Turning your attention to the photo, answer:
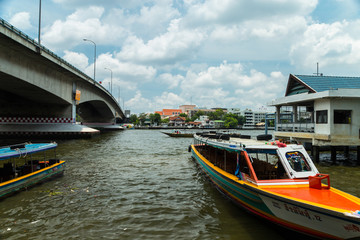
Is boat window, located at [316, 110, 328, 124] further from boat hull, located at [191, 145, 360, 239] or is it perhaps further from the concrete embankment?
the concrete embankment

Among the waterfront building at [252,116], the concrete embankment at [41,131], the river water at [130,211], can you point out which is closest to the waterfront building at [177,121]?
the waterfront building at [252,116]

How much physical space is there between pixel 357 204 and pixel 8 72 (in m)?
25.9

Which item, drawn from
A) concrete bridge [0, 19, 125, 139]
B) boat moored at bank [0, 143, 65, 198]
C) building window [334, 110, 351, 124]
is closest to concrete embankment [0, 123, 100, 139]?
concrete bridge [0, 19, 125, 139]

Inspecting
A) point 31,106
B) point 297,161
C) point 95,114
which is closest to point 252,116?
point 95,114

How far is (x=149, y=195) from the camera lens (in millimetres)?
10000

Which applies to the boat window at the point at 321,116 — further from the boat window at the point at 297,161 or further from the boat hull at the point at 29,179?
the boat hull at the point at 29,179

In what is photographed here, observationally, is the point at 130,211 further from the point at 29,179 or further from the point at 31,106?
the point at 31,106

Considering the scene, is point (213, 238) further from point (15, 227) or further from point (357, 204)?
point (15, 227)

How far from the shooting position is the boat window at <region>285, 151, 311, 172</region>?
7.91m

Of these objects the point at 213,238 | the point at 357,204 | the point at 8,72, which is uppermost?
the point at 8,72

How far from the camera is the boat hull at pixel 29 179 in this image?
30.1ft

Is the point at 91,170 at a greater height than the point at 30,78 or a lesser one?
lesser

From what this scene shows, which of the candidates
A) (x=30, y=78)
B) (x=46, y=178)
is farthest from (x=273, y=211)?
(x=30, y=78)

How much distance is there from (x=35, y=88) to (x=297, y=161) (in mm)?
29270
